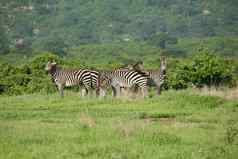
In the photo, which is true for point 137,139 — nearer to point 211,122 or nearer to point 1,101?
point 211,122

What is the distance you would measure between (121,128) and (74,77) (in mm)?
11230

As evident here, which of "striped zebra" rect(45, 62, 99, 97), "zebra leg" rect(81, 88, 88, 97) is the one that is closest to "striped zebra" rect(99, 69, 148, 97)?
"striped zebra" rect(45, 62, 99, 97)

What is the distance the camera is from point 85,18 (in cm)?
10994

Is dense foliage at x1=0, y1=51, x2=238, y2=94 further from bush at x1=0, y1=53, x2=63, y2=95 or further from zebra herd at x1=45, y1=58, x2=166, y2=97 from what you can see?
zebra herd at x1=45, y1=58, x2=166, y2=97

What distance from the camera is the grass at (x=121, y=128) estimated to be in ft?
44.2

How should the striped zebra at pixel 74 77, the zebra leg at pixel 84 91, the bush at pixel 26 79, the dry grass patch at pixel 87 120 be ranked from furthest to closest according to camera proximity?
the bush at pixel 26 79
the striped zebra at pixel 74 77
the zebra leg at pixel 84 91
the dry grass patch at pixel 87 120

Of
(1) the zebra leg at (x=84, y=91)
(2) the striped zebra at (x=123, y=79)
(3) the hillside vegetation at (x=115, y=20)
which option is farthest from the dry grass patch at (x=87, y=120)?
(3) the hillside vegetation at (x=115, y=20)

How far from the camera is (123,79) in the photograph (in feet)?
86.5

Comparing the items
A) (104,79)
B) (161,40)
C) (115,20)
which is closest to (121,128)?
(104,79)

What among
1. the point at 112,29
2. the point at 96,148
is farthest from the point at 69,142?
the point at 112,29

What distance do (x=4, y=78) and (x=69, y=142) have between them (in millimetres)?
22564

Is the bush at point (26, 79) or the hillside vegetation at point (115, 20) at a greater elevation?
the hillside vegetation at point (115, 20)

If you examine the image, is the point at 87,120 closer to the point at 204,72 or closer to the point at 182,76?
the point at 204,72

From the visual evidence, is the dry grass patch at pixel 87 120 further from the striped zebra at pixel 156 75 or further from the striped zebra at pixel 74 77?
the striped zebra at pixel 156 75
